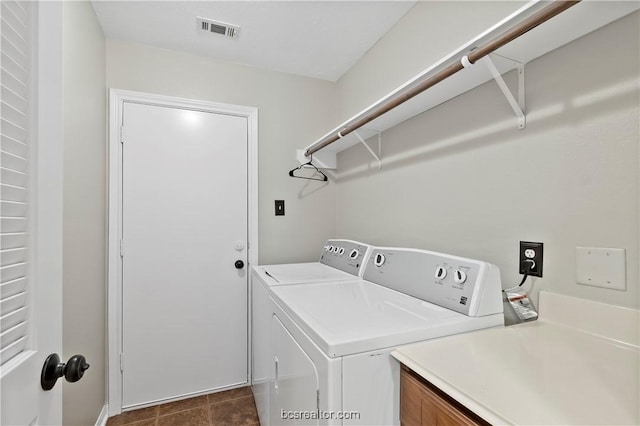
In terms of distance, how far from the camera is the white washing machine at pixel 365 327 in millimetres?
833

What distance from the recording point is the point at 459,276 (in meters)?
1.11

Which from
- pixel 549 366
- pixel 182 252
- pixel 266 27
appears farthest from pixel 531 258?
pixel 182 252

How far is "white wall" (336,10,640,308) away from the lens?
883 millimetres

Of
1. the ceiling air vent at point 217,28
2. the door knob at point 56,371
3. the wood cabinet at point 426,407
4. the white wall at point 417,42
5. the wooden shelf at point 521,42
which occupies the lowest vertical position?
the wood cabinet at point 426,407

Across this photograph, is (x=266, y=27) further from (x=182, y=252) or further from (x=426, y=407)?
(x=426, y=407)

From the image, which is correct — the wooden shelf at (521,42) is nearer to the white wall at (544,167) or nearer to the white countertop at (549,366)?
the white wall at (544,167)

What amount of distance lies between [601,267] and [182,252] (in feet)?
7.32

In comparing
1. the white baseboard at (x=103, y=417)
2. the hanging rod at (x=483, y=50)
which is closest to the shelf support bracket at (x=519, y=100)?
the hanging rod at (x=483, y=50)

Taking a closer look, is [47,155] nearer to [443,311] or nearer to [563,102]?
[443,311]

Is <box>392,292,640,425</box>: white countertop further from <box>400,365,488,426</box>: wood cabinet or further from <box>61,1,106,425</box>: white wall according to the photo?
<box>61,1,106,425</box>: white wall

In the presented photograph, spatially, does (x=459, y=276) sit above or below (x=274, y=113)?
below

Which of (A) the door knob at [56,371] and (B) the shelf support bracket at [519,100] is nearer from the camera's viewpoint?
(A) the door knob at [56,371]

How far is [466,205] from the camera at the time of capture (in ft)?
4.56

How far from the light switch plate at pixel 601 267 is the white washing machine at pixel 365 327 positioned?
0.80 feet
